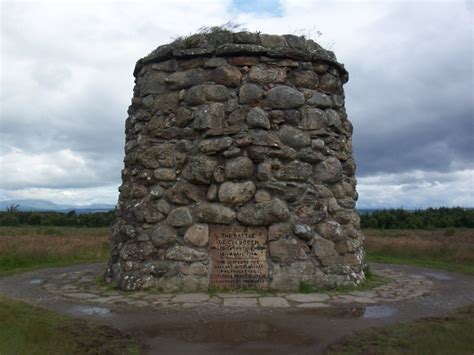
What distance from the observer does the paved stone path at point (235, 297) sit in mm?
5980

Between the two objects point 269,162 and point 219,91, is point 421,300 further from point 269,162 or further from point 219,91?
point 219,91

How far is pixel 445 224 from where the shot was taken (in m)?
23.8

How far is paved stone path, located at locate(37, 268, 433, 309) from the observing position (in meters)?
5.98

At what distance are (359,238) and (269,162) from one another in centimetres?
203

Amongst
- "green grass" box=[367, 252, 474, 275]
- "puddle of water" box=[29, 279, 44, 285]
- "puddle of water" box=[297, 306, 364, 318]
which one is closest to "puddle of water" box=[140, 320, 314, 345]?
"puddle of water" box=[297, 306, 364, 318]

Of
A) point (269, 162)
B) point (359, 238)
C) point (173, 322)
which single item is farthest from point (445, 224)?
point (173, 322)

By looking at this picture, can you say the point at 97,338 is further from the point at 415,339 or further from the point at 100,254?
the point at 100,254

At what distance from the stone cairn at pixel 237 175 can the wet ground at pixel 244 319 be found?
0.75 meters

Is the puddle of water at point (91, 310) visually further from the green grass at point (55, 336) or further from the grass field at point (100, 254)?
the grass field at point (100, 254)

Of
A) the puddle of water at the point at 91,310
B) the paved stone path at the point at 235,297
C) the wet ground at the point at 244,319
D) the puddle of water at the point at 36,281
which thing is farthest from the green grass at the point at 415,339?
the puddle of water at the point at 36,281

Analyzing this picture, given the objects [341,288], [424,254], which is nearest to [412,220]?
[424,254]

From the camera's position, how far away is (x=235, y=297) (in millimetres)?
6328

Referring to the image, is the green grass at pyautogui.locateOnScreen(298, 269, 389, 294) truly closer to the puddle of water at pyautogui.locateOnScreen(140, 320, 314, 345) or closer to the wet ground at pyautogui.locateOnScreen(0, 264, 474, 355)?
the wet ground at pyautogui.locateOnScreen(0, 264, 474, 355)

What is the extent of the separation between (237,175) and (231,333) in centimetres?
266
